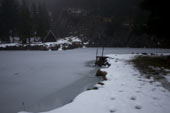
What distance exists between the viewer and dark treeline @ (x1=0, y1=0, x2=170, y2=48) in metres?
21.8

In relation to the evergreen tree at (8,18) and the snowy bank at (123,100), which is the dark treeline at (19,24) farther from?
the snowy bank at (123,100)

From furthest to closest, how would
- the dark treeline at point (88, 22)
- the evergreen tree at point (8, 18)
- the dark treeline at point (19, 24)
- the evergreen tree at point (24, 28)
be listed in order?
the evergreen tree at point (8, 18) → the dark treeline at point (88, 22) → the dark treeline at point (19, 24) → the evergreen tree at point (24, 28)

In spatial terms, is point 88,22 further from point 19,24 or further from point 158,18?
point 158,18

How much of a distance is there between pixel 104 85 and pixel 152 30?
18.1 feet

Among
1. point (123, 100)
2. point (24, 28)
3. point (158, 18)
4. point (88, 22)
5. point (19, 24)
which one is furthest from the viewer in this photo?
point (88, 22)

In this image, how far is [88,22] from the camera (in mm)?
31172

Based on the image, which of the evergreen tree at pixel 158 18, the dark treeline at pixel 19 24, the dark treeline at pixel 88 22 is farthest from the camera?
the dark treeline at pixel 88 22

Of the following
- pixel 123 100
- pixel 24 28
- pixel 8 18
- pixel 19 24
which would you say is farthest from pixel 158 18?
pixel 8 18

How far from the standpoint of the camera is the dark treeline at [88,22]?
21828 mm

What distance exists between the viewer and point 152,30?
6.75 meters

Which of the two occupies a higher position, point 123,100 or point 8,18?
point 8,18

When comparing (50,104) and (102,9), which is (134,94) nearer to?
(50,104)

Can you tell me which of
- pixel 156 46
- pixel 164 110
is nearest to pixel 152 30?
pixel 164 110

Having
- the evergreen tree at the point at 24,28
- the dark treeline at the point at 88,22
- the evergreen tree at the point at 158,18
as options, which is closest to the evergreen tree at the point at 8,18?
the dark treeline at the point at 88,22
